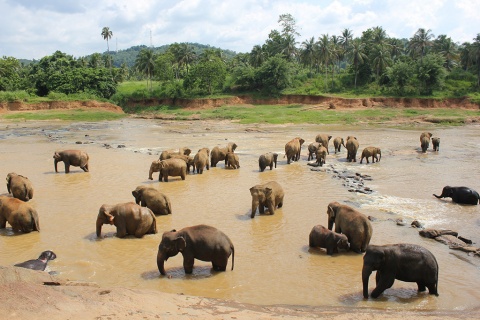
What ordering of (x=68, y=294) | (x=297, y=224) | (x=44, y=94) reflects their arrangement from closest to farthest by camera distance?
1. (x=68, y=294)
2. (x=297, y=224)
3. (x=44, y=94)

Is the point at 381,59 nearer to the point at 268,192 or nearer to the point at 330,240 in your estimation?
the point at 268,192

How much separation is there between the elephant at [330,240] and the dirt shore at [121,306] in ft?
8.72

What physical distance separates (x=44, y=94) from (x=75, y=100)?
840cm

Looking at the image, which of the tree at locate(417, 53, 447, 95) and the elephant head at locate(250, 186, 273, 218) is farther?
the tree at locate(417, 53, 447, 95)

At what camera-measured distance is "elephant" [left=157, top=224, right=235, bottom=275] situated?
348 inches

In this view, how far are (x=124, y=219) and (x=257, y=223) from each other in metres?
3.70

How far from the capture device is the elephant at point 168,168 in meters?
18.3

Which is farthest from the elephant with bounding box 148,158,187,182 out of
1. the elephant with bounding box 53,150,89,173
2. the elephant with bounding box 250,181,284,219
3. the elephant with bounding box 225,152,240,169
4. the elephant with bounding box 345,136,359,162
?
the elephant with bounding box 345,136,359,162

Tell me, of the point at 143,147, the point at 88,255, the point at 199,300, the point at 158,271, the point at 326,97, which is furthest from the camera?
the point at 326,97

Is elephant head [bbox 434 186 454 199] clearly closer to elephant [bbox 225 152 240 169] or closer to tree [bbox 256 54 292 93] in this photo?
elephant [bbox 225 152 240 169]

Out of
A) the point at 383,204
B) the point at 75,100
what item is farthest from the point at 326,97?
the point at 383,204

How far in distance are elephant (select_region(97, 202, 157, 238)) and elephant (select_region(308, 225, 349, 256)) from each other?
13.9ft

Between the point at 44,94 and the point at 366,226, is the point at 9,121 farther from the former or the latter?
the point at 366,226

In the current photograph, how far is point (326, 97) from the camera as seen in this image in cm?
6316
